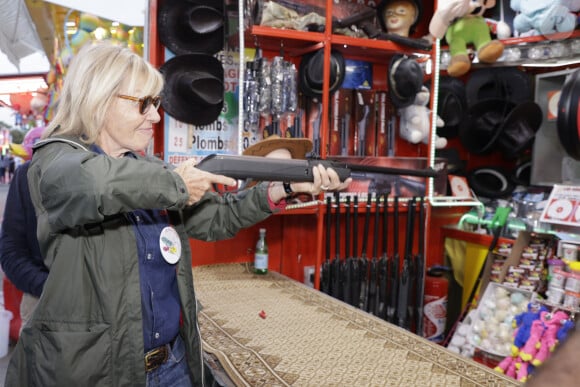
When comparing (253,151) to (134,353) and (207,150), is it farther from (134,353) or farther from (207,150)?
(134,353)

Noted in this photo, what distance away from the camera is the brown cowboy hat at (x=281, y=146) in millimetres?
2760

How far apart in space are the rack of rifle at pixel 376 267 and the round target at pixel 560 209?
2.79 ft

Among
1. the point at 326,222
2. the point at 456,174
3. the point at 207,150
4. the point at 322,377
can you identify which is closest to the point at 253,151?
the point at 207,150

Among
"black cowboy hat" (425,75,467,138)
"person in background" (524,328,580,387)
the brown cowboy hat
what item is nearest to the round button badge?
"person in background" (524,328,580,387)

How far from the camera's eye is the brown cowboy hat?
276 cm

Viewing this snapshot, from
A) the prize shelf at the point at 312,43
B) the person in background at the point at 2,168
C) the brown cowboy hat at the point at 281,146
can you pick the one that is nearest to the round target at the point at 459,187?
the prize shelf at the point at 312,43

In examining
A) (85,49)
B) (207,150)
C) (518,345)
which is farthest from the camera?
(207,150)

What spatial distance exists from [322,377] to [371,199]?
199 cm

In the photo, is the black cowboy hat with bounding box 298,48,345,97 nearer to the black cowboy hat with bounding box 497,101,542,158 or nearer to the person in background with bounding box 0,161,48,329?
the black cowboy hat with bounding box 497,101,542,158

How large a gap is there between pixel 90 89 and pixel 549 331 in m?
2.35

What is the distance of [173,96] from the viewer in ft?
10.0

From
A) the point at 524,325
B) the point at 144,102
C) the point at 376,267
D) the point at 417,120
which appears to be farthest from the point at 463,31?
the point at 144,102

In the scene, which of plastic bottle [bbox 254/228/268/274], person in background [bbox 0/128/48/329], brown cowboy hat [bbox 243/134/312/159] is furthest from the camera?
plastic bottle [bbox 254/228/268/274]

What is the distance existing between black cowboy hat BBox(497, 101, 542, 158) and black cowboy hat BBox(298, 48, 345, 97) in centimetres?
137
